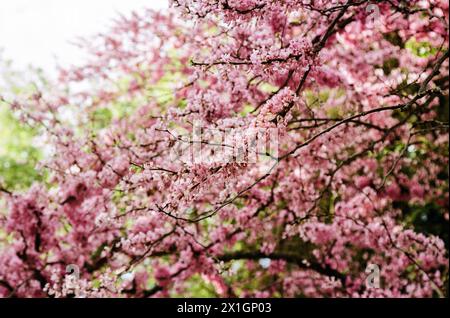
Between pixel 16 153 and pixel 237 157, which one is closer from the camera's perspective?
pixel 237 157

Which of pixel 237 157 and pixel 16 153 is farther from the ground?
pixel 16 153

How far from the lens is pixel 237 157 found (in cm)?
271

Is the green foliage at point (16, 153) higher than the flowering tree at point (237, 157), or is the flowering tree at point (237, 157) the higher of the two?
the green foliage at point (16, 153)

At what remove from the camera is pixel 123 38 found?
7.18 metres

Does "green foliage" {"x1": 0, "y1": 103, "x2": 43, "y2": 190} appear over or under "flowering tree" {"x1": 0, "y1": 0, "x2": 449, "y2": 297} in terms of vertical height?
over

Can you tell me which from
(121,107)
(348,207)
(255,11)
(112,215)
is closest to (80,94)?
(121,107)

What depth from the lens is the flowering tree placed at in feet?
10.2

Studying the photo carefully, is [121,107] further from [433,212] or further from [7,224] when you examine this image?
[433,212]

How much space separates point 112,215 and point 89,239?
1.56 meters

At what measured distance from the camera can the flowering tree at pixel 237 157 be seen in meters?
3.12

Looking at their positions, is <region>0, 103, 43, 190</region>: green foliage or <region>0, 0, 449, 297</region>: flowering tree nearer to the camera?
<region>0, 0, 449, 297</region>: flowering tree

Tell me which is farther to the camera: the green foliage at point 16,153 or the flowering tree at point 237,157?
the green foliage at point 16,153
